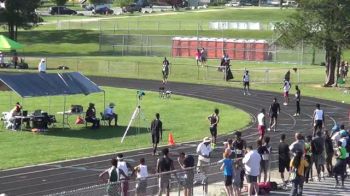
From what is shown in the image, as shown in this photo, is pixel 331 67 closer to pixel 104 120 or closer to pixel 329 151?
pixel 104 120

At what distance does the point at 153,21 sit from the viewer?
112938 mm

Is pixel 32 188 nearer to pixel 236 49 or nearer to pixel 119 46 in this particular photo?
pixel 236 49

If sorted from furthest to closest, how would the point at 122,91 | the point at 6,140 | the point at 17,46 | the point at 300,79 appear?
1. the point at 300,79
2. the point at 17,46
3. the point at 122,91
4. the point at 6,140

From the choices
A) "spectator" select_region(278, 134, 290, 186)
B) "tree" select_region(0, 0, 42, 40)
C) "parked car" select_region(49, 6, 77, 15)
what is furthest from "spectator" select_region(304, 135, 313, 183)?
"parked car" select_region(49, 6, 77, 15)

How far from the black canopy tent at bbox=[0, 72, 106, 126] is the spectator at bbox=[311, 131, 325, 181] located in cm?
1470

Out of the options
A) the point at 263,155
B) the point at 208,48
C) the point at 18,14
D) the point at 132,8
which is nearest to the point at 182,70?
the point at 208,48

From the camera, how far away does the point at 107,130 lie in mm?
37188

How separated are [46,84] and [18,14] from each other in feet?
165

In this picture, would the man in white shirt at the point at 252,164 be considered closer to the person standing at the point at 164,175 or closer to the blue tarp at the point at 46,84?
the person standing at the point at 164,175

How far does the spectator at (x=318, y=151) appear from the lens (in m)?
25.7

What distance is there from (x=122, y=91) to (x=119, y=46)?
3480 cm

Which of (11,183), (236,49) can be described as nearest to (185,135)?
(11,183)

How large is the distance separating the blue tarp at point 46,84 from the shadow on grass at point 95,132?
1.84m

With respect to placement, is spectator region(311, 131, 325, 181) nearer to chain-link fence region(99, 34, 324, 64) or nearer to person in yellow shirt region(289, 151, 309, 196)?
person in yellow shirt region(289, 151, 309, 196)
